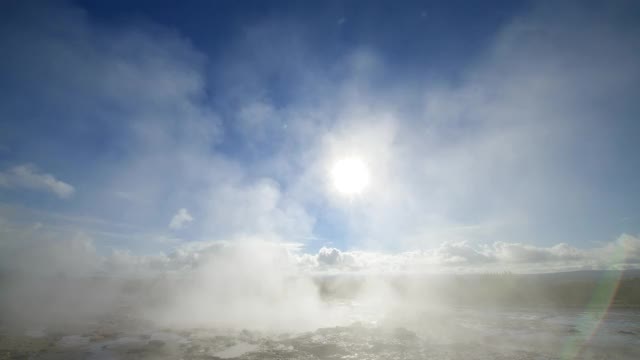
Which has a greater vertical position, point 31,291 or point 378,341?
point 31,291

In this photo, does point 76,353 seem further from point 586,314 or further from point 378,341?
point 586,314

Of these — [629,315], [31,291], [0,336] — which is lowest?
[629,315]

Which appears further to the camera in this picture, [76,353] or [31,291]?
[31,291]

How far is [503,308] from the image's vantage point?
41.1 m

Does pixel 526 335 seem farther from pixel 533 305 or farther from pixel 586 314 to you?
pixel 533 305

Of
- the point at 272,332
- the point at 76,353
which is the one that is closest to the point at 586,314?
the point at 272,332

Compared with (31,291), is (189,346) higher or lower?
lower

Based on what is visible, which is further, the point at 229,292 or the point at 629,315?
the point at 229,292

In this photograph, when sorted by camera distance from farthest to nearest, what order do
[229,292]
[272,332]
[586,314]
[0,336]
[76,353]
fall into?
[229,292]
[586,314]
[272,332]
[0,336]
[76,353]

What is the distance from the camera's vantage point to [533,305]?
43.0 meters

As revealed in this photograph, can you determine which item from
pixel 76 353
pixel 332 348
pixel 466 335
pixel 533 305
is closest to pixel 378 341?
pixel 332 348

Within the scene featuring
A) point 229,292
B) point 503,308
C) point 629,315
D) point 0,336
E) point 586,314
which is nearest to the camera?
point 0,336

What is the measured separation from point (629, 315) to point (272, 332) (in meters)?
35.0

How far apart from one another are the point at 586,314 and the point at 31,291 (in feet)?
258
